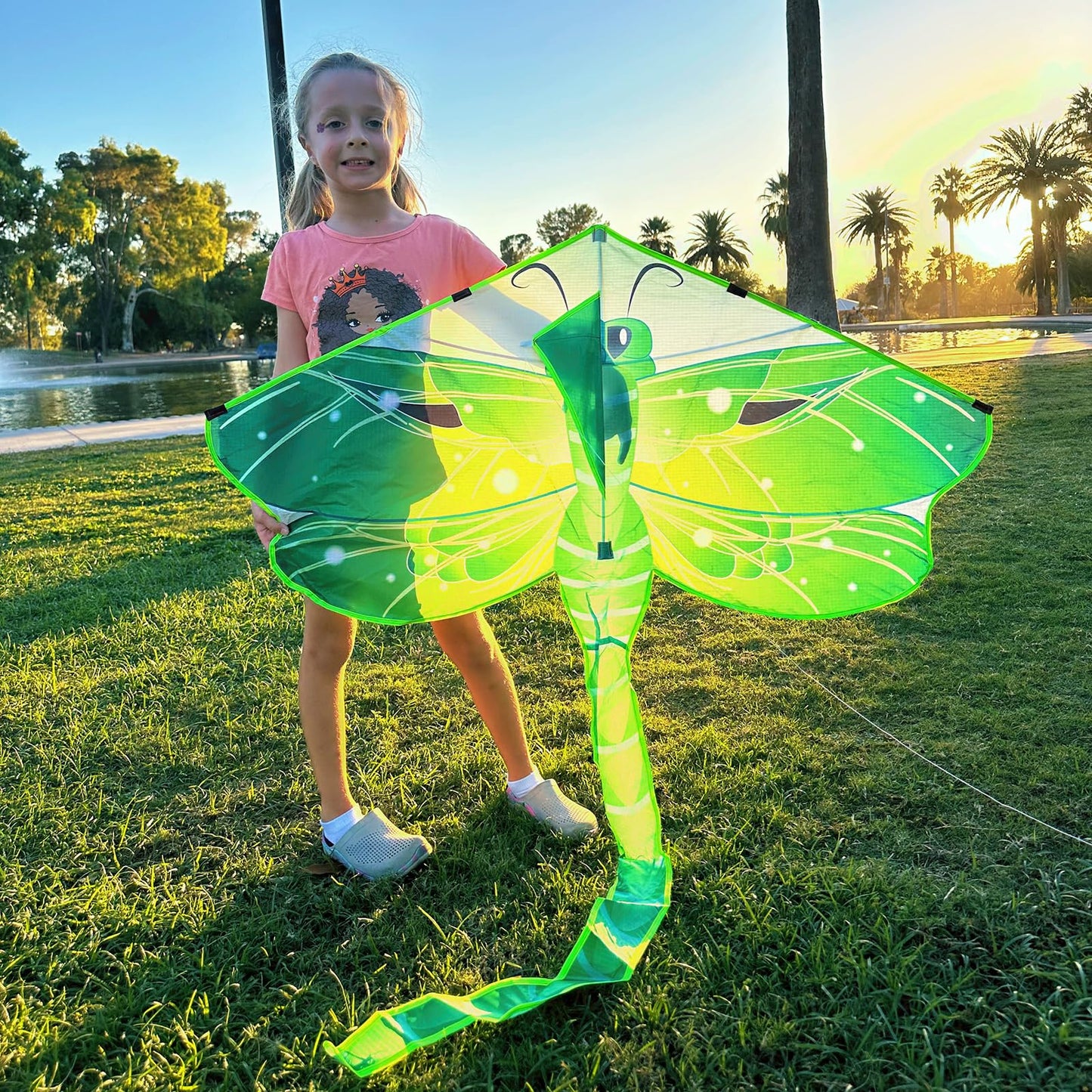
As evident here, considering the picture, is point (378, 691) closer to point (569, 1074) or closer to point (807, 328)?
point (569, 1074)

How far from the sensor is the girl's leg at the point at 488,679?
2.09m

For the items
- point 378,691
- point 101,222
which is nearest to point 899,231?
point 101,222

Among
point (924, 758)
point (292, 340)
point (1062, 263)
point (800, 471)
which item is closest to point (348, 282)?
point (292, 340)

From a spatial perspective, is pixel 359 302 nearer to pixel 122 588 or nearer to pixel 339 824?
pixel 339 824

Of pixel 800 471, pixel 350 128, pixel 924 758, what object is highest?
pixel 350 128

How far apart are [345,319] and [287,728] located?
1.44m

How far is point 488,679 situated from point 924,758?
123 cm

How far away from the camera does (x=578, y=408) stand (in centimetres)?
166

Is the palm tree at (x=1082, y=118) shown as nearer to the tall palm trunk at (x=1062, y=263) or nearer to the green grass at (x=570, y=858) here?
the tall palm trunk at (x=1062, y=263)

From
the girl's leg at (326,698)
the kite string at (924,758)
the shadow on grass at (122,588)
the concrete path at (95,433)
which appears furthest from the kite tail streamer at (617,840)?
the concrete path at (95,433)

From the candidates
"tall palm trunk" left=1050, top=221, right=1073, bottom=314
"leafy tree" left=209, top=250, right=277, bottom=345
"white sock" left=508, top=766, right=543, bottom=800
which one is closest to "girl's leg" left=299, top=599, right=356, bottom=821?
"white sock" left=508, top=766, right=543, bottom=800

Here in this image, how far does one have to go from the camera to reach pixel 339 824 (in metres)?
2.11

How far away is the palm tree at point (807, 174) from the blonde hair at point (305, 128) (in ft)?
23.6

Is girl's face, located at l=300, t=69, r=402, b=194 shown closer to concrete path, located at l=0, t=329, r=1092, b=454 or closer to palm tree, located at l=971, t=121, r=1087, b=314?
Result: concrete path, located at l=0, t=329, r=1092, b=454
